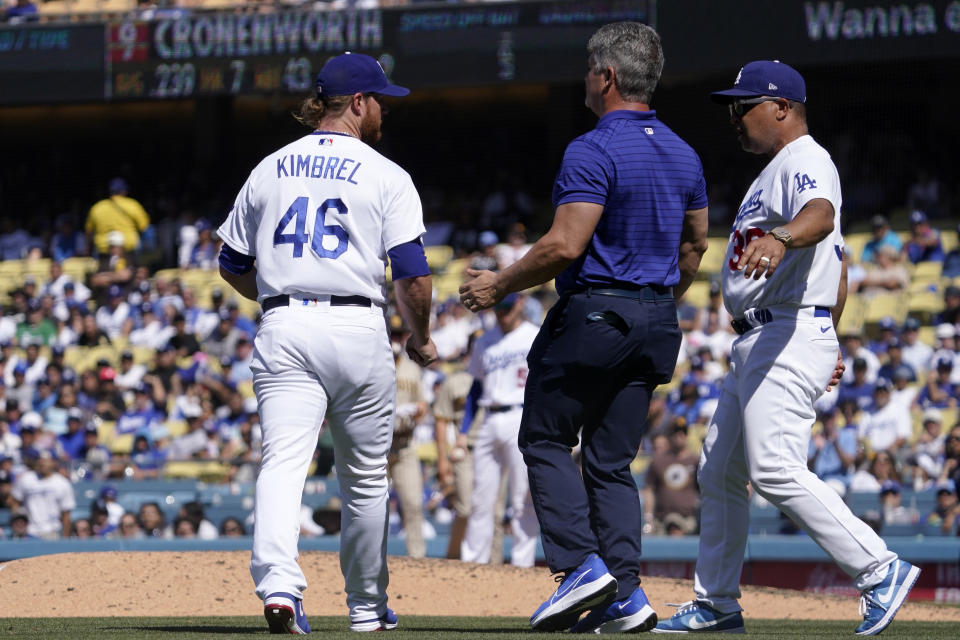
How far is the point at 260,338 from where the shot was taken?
4.58 m

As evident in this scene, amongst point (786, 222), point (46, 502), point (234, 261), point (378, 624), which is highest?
point (786, 222)

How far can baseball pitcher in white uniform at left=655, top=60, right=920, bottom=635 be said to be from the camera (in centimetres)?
455

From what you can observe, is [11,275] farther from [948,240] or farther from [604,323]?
[604,323]

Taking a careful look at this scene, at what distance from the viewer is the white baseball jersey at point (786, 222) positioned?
15.2 ft

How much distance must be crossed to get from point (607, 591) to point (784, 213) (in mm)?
1375

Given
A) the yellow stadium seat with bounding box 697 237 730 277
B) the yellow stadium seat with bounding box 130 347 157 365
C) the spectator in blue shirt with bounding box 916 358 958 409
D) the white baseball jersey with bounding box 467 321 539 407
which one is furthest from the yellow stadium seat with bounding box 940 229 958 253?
the yellow stadium seat with bounding box 130 347 157 365

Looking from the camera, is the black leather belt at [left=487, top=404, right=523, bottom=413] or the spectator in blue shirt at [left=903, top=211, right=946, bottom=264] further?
the spectator in blue shirt at [left=903, top=211, right=946, bottom=264]

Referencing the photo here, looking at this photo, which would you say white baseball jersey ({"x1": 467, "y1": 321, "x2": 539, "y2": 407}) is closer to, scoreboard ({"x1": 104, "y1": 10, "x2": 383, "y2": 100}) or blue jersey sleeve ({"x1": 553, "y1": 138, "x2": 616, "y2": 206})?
blue jersey sleeve ({"x1": 553, "y1": 138, "x2": 616, "y2": 206})

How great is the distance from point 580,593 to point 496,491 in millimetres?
4730

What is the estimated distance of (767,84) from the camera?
4.86m

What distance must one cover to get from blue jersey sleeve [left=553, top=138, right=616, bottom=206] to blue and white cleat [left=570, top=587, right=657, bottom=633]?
1.29 m

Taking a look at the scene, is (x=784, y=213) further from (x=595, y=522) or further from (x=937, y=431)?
(x=937, y=431)

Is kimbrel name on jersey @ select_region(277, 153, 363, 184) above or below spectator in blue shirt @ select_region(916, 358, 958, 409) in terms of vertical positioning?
above

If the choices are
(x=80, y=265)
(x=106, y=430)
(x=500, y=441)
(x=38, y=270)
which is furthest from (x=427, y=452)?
(x=38, y=270)
